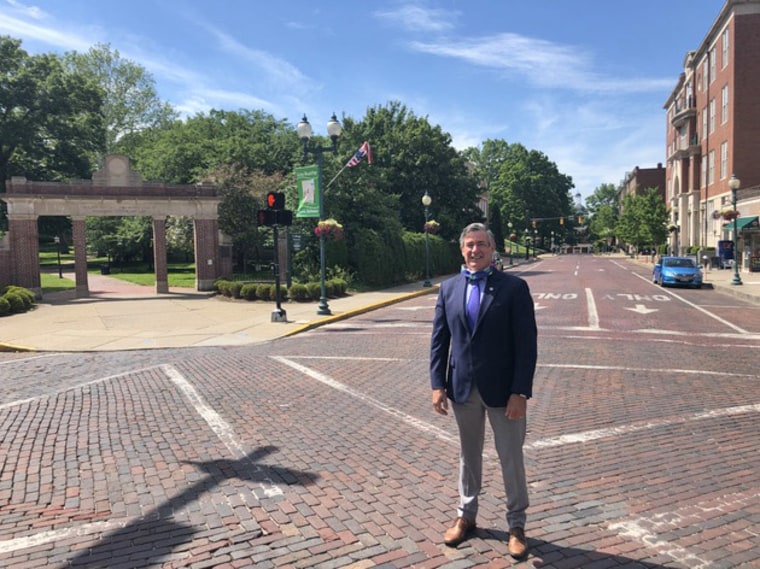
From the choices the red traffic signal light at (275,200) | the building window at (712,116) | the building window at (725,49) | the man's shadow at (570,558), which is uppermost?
the building window at (725,49)

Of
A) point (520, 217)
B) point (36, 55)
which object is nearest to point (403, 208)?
point (36, 55)

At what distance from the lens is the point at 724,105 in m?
47.8

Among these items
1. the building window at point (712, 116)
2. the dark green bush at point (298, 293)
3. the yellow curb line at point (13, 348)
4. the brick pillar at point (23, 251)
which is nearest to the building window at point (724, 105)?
the building window at point (712, 116)

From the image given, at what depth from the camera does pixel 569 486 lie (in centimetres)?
477

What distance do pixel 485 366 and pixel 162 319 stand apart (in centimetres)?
1624

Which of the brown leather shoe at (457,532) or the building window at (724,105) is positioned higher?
→ the building window at (724,105)

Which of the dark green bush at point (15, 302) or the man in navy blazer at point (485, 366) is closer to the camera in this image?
the man in navy blazer at point (485, 366)

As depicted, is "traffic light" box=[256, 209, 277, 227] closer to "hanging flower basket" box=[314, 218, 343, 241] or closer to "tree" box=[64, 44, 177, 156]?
"hanging flower basket" box=[314, 218, 343, 241]

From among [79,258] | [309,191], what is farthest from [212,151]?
[309,191]

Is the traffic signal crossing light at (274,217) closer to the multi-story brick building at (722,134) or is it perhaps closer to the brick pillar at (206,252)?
the brick pillar at (206,252)

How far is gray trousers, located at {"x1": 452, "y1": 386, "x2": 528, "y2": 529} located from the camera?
3.68 meters

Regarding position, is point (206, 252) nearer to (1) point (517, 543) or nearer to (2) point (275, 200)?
(2) point (275, 200)

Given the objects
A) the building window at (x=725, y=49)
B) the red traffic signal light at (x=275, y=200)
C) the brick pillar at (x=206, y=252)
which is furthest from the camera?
the building window at (x=725, y=49)

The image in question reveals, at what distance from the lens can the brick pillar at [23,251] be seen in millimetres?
24094
